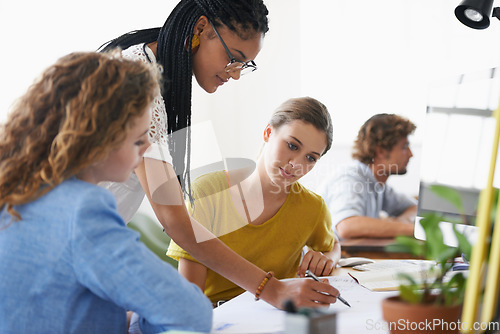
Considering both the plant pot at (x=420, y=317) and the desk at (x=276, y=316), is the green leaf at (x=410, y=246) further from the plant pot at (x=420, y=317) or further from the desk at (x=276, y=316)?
the desk at (x=276, y=316)

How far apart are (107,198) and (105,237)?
0.20ft

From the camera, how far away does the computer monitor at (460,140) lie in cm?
111

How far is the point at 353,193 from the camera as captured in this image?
2.74 metres

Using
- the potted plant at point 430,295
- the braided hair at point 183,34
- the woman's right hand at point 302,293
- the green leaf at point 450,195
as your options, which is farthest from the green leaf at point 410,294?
the braided hair at point 183,34

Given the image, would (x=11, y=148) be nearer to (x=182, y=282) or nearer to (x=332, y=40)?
(x=182, y=282)

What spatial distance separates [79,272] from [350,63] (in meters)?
3.21

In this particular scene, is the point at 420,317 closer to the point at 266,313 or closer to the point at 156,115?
the point at 266,313

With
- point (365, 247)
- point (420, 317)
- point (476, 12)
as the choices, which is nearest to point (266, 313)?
point (420, 317)

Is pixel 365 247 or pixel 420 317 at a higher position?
pixel 420 317

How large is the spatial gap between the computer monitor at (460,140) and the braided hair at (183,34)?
19.1 inches

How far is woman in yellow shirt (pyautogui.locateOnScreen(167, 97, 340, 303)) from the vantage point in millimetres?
1515

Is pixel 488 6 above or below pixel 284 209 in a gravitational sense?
above

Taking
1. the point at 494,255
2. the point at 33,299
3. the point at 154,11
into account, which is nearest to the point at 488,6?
the point at 494,255

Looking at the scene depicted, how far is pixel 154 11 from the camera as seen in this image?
263 cm
